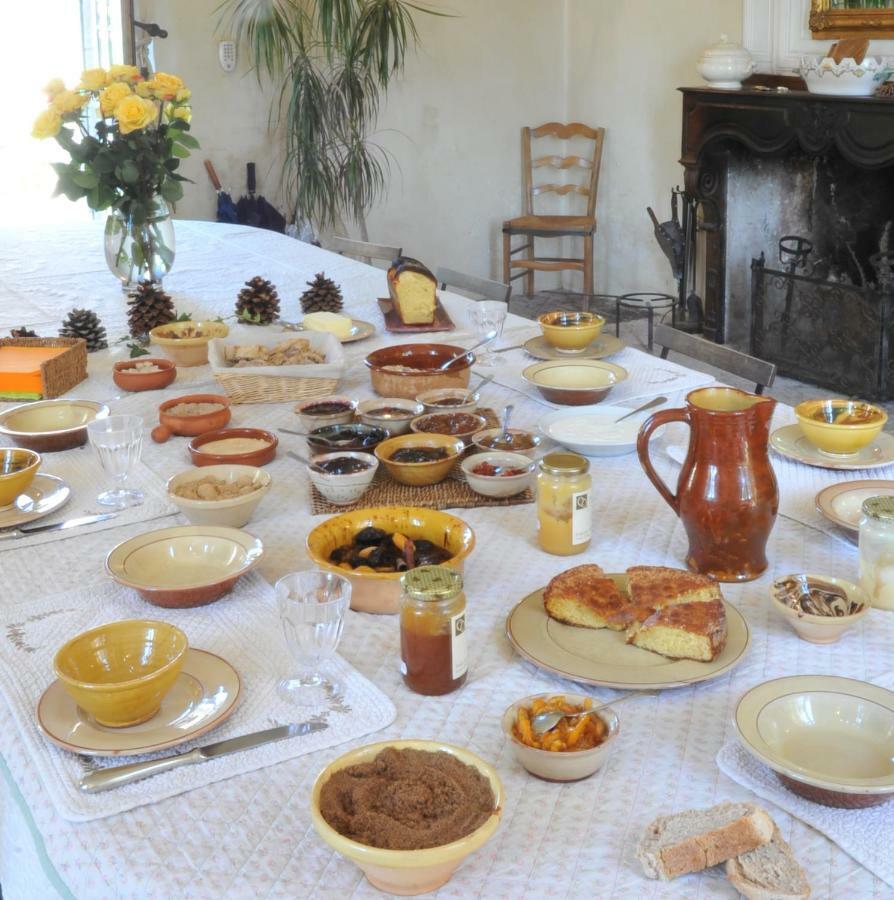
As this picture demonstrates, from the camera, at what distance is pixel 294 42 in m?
5.16

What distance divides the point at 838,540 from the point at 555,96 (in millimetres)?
4845

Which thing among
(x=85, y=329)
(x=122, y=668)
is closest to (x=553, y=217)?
(x=85, y=329)

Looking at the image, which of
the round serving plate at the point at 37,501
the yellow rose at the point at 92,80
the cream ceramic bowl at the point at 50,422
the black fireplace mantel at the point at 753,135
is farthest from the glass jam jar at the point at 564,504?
the black fireplace mantel at the point at 753,135

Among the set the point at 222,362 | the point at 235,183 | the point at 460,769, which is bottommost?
the point at 460,769

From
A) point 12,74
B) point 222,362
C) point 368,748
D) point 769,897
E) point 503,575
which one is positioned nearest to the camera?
point 769,897

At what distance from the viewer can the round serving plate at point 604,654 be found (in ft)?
3.67

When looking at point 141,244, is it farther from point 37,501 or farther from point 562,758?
point 562,758

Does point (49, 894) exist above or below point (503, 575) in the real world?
below

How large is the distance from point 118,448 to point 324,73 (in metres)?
4.06

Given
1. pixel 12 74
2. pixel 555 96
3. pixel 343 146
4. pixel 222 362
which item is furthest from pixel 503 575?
pixel 555 96

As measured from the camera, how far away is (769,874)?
2.83 feet

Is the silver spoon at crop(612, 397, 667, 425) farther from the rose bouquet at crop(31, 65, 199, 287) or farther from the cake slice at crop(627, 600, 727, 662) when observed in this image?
Result: the rose bouquet at crop(31, 65, 199, 287)

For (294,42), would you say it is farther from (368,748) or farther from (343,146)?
(368,748)

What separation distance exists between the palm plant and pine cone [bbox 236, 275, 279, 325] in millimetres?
2610
